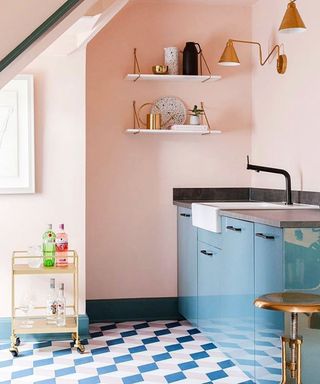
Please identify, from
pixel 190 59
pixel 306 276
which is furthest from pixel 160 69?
pixel 306 276

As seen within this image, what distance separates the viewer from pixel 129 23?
4.69m

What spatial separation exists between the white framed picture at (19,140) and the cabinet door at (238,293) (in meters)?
1.42

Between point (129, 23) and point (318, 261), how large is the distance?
268 centimetres

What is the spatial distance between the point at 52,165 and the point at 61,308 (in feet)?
3.11

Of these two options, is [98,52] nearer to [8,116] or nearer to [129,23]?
[129,23]

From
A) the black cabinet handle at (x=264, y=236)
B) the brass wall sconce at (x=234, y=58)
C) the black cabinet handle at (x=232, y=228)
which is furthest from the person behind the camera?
the brass wall sconce at (x=234, y=58)

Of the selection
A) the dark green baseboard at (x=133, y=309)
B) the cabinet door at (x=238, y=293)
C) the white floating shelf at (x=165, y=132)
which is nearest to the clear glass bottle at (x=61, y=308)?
the dark green baseboard at (x=133, y=309)

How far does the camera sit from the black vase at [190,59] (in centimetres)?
461

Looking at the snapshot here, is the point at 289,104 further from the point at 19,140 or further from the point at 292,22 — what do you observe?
the point at 19,140

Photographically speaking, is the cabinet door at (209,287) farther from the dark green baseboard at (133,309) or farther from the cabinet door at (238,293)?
the dark green baseboard at (133,309)

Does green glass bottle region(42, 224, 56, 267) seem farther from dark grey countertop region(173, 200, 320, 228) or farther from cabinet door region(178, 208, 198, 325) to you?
dark grey countertop region(173, 200, 320, 228)

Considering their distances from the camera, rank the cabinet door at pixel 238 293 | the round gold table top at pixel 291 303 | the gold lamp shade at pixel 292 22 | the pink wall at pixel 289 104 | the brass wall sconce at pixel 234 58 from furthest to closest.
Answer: the brass wall sconce at pixel 234 58
the pink wall at pixel 289 104
the gold lamp shade at pixel 292 22
the cabinet door at pixel 238 293
the round gold table top at pixel 291 303

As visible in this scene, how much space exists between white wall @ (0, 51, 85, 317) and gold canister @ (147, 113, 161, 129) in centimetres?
61

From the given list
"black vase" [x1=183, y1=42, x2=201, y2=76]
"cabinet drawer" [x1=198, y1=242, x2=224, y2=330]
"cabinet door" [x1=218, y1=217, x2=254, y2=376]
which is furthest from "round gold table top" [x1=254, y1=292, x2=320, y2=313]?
"black vase" [x1=183, y1=42, x2=201, y2=76]
